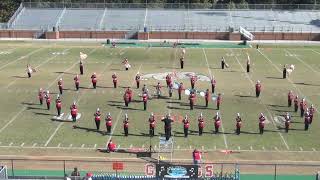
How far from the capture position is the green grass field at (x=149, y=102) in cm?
1927

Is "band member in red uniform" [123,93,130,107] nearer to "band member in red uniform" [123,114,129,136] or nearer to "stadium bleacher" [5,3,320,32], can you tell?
"band member in red uniform" [123,114,129,136]

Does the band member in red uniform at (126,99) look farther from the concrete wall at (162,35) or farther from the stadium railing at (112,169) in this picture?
the concrete wall at (162,35)

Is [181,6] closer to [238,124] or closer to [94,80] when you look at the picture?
[94,80]

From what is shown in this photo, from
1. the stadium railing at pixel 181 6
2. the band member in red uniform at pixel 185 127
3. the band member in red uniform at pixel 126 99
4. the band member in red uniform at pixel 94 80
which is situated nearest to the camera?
the band member in red uniform at pixel 185 127

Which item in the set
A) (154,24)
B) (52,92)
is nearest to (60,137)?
(52,92)

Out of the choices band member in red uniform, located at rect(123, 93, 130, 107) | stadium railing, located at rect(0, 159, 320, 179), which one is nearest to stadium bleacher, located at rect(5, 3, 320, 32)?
band member in red uniform, located at rect(123, 93, 130, 107)

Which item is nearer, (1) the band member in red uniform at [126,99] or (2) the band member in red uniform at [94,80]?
(1) the band member in red uniform at [126,99]

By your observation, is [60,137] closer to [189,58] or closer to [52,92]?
[52,92]

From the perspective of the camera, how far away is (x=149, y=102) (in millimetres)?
25344

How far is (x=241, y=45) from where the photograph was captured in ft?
176

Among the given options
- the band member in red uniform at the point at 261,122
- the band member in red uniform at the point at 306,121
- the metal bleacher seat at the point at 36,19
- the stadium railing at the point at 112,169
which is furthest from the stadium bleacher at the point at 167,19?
the stadium railing at the point at 112,169

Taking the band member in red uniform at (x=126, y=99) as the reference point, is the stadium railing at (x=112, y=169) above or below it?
below

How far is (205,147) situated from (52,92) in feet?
37.4

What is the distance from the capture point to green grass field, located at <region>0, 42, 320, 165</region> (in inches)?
758
